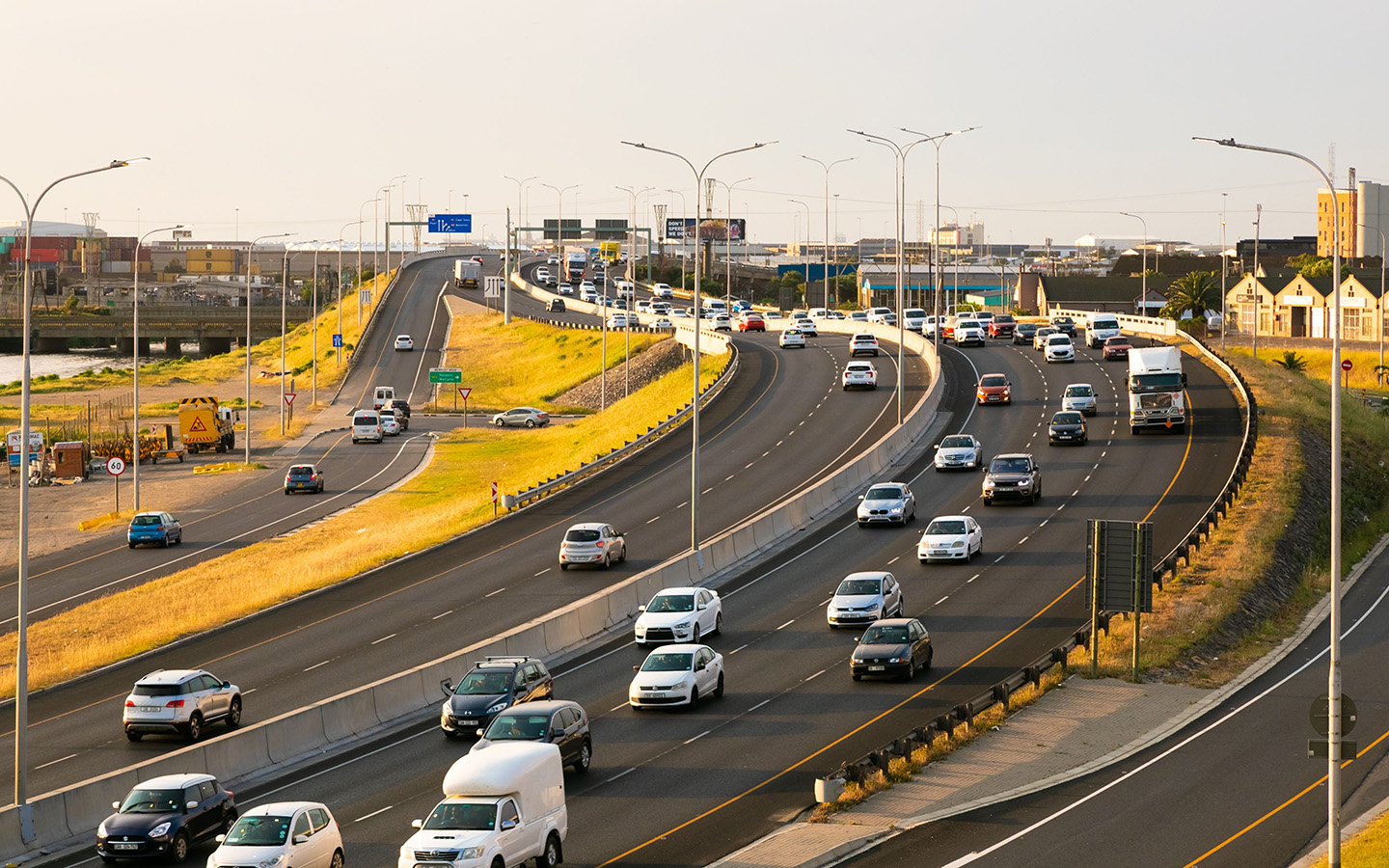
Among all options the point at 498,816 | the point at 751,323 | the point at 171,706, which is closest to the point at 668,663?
the point at 171,706

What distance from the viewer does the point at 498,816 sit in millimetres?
20781

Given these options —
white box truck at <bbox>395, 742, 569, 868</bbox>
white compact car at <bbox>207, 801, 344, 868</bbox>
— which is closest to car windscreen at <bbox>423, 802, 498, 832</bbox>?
white box truck at <bbox>395, 742, 569, 868</bbox>

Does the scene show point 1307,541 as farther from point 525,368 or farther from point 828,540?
point 525,368

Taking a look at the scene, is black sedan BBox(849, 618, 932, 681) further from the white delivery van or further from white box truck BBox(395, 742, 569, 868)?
the white delivery van

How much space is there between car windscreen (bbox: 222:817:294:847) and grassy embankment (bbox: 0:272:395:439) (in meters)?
79.7

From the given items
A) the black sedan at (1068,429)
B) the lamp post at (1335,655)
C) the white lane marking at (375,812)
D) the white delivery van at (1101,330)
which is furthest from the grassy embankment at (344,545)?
the lamp post at (1335,655)

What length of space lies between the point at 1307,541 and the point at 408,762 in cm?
3206

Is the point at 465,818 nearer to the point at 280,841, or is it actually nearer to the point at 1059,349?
the point at 280,841

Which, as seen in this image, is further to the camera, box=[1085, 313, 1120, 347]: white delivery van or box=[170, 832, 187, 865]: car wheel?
box=[1085, 313, 1120, 347]: white delivery van

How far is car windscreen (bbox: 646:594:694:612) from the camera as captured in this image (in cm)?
3731

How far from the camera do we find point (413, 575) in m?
47.0

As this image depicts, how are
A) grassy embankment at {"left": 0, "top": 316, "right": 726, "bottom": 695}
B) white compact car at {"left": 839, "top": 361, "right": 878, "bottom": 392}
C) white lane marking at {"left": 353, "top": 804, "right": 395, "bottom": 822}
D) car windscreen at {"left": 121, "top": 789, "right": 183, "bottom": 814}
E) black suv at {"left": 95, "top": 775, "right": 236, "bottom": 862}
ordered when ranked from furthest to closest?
white compact car at {"left": 839, "top": 361, "right": 878, "bottom": 392} → grassy embankment at {"left": 0, "top": 316, "right": 726, "bottom": 695} → white lane marking at {"left": 353, "top": 804, "right": 395, "bottom": 822} → car windscreen at {"left": 121, "top": 789, "right": 183, "bottom": 814} → black suv at {"left": 95, "top": 775, "right": 236, "bottom": 862}

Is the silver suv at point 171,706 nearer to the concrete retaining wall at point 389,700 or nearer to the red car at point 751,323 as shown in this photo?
the concrete retaining wall at point 389,700

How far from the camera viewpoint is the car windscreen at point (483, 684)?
30.5 metres
